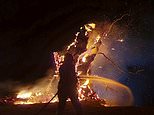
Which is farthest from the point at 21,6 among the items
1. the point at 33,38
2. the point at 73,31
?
the point at 73,31

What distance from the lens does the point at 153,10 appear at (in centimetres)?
3017

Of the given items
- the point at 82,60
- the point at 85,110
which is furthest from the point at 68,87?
the point at 82,60

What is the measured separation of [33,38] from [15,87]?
18.6 feet

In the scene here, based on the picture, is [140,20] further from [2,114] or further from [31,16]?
[2,114]

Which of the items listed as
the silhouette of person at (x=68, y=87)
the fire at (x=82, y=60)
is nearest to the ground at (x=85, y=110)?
the fire at (x=82, y=60)

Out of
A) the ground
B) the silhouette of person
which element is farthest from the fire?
the silhouette of person

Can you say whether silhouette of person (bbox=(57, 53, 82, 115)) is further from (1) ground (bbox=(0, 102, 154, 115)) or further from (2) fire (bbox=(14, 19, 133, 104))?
(2) fire (bbox=(14, 19, 133, 104))

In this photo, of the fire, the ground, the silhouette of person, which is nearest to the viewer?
the silhouette of person

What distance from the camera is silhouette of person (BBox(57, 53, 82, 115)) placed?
12.0 meters

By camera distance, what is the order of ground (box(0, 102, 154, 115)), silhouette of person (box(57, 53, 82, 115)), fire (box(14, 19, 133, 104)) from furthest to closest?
1. fire (box(14, 19, 133, 104))
2. ground (box(0, 102, 154, 115))
3. silhouette of person (box(57, 53, 82, 115))

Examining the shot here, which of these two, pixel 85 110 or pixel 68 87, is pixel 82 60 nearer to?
pixel 85 110

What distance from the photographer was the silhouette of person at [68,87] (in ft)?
39.3

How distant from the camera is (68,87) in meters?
12.0

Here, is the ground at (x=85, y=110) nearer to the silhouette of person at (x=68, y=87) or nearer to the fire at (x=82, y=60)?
the fire at (x=82, y=60)
